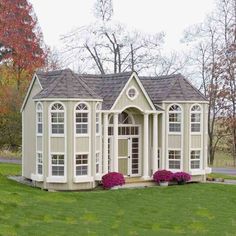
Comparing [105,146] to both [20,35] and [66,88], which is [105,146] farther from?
[20,35]

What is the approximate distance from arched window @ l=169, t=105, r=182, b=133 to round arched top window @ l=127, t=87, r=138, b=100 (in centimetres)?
234

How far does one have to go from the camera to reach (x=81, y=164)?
24422 mm

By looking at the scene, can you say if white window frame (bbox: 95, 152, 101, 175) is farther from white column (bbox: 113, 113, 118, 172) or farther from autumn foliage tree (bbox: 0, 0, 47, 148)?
autumn foliage tree (bbox: 0, 0, 47, 148)

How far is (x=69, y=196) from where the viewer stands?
22344 millimetres

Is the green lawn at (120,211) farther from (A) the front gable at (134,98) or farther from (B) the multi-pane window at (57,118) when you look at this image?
(A) the front gable at (134,98)

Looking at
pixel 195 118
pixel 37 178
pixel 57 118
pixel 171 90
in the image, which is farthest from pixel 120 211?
pixel 171 90

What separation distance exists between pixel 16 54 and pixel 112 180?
72.1 feet

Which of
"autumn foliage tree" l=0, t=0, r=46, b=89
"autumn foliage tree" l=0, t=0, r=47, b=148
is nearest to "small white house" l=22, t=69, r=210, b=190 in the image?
"autumn foliage tree" l=0, t=0, r=47, b=148

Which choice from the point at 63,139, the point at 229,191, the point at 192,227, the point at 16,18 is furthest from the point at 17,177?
the point at 16,18

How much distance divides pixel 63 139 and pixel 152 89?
272 inches

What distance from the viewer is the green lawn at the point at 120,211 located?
55.3 ft

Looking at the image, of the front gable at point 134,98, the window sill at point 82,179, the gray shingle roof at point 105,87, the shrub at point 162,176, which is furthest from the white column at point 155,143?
the window sill at point 82,179

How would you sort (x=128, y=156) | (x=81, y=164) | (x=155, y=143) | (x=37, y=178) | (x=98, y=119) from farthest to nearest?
1. (x=128, y=156)
2. (x=155, y=143)
3. (x=98, y=119)
4. (x=37, y=178)
5. (x=81, y=164)

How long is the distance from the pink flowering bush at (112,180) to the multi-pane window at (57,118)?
120 inches
